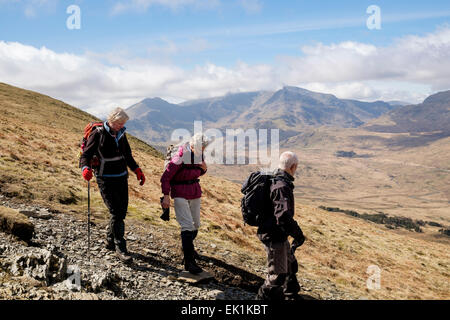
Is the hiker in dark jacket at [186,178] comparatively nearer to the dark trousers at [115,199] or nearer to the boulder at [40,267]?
the dark trousers at [115,199]

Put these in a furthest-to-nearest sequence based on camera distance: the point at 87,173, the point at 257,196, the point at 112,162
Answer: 1. the point at 112,162
2. the point at 87,173
3. the point at 257,196

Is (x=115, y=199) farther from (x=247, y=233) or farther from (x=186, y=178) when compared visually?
(x=247, y=233)

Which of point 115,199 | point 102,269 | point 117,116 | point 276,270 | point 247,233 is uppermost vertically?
point 117,116

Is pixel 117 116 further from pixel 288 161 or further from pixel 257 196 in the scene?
pixel 288 161

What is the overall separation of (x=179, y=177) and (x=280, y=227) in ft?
9.02

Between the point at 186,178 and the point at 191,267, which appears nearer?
the point at 186,178

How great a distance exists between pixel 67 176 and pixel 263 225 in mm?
14043

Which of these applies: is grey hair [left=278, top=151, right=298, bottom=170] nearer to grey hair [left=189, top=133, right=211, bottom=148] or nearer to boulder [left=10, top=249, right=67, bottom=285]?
grey hair [left=189, top=133, right=211, bottom=148]

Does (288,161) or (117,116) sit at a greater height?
(117,116)

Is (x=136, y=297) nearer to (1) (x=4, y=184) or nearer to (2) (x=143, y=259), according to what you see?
(2) (x=143, y=259)

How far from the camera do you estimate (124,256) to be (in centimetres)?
833

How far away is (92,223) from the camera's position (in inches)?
423

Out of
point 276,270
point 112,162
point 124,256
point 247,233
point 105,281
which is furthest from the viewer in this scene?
point 247,233

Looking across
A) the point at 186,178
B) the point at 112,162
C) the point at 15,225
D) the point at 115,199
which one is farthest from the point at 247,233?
the point at 15,225
